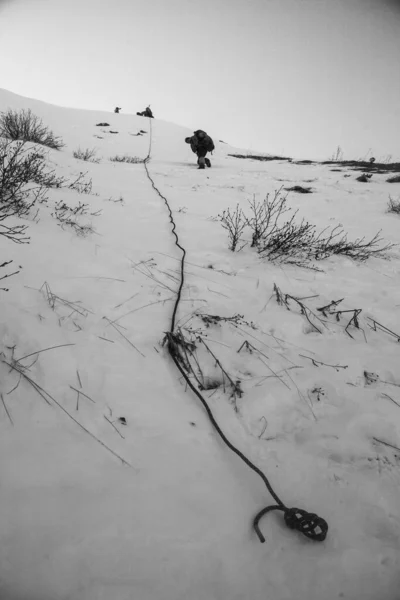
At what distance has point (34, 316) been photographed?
1443 mm

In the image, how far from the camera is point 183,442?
1.08 meters

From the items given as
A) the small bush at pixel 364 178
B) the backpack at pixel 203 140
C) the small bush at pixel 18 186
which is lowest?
the small bush at pixel 18 186

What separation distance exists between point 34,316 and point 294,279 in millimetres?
1934

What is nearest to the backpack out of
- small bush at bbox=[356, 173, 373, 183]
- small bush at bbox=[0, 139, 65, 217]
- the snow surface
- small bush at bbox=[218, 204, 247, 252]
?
small bush at bbox=[356, 173, 373, 183]

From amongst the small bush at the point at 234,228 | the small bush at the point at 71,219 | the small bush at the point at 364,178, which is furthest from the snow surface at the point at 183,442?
the small bush at the point at 364,178

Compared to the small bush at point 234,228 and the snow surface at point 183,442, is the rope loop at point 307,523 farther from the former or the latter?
the small bush at point 234,228

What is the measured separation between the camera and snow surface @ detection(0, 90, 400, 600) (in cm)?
77

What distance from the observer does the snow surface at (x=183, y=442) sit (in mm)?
775

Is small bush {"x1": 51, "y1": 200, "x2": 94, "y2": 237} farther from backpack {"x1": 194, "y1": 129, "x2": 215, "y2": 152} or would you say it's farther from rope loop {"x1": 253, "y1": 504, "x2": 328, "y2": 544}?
backpack {"x1": 194, "y1": 129, "x2": 215, "y2": 152}

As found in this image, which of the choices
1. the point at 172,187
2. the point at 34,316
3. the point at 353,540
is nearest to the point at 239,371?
the point at 353,540

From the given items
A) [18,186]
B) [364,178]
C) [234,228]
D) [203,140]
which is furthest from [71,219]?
[364,178]

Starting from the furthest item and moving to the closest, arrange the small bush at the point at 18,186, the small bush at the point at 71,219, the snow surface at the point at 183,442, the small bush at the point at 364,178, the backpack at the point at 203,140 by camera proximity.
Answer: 1. the backpack at the point at 203,140
2. the small bush at the point at 364,178
3. the small bush at the point at 71,219
4. the small bush at the point at 18,186
5. the snow surface at the point at 183,442

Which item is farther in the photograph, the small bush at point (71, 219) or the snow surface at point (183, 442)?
the small bush at point (71, 219)

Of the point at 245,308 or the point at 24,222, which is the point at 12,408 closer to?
the point at 245,308
